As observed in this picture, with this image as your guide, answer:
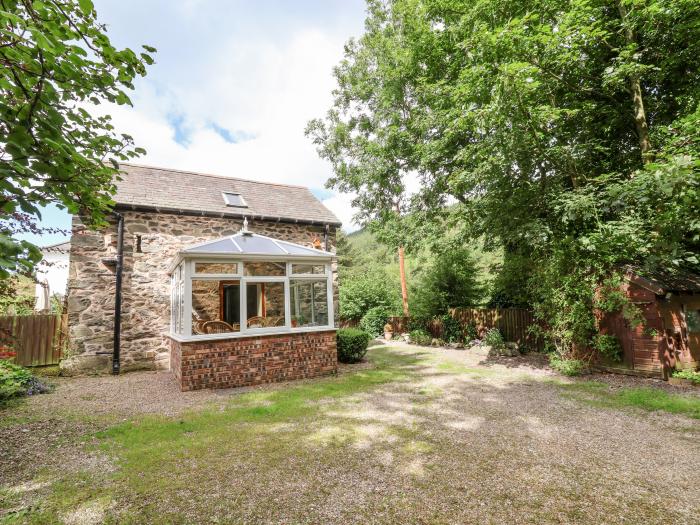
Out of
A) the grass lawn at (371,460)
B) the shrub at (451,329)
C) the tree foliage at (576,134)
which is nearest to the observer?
the grass lawn at (371,460)

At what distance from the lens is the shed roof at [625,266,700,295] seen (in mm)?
6816

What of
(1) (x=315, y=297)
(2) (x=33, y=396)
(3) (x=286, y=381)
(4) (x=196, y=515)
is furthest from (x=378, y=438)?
(2) (x=33, y=396)

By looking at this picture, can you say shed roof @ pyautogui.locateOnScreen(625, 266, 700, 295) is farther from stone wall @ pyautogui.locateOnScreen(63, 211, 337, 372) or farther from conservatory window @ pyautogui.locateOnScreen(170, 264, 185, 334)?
stone wall @ pyautogui.locateOnScreen(63, 211, 337, 372)

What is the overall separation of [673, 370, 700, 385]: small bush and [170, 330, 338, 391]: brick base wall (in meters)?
7.18

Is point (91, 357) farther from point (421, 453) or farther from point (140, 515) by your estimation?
point (421, 453)

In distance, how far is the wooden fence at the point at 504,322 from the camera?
11094 mm

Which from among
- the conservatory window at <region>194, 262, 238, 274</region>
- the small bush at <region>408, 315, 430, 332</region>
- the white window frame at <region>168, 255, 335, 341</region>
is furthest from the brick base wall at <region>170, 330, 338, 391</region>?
the small bush at <region>408, 315, 430, 332</region>

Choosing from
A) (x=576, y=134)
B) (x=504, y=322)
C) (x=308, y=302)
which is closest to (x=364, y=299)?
(x=504, y=322)

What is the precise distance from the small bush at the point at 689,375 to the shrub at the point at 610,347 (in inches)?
37.1

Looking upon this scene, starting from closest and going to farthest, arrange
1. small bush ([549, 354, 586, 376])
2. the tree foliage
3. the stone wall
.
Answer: the tree foliage < small bush ([549, 354, 586, 376]) < the stone wall

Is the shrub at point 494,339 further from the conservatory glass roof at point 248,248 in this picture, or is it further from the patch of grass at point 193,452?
the conservatory glass roof at point 248,248

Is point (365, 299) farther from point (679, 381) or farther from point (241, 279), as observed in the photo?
point (679, 381)

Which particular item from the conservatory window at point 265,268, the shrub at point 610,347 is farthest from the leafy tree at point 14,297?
the shrub at point 610,347

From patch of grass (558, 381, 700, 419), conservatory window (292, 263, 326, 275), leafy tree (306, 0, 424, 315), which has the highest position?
leafy tree (306, 0, 424, 315)
